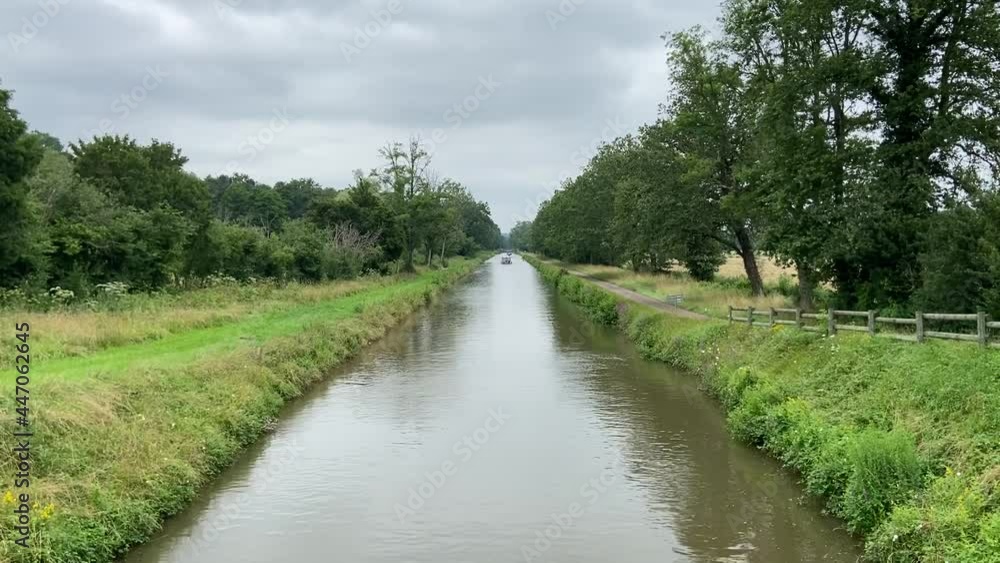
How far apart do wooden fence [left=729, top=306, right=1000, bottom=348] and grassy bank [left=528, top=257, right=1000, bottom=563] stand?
0.31 metres

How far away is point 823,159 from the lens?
23031 mm

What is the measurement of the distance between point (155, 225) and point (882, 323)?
29.3 m

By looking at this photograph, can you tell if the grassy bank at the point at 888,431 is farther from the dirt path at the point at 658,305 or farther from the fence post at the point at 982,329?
the dirt path at the point at 658,305

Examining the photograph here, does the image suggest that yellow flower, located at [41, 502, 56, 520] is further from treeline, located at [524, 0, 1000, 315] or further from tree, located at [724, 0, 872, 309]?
tree, located at [724, 0, 872, 309]

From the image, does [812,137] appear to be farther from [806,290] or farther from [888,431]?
[888,431]

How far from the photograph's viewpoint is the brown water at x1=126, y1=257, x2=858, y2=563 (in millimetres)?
10078

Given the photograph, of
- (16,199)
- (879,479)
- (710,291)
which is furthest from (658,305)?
(16,199)

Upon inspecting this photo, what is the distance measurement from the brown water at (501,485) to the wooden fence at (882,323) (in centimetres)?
328

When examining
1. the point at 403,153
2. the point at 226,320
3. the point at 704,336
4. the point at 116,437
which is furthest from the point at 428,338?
the point at 403,153

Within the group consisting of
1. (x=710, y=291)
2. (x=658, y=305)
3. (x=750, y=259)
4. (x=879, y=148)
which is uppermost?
(x=879, y=148)

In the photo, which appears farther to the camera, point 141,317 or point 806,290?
point 806,290

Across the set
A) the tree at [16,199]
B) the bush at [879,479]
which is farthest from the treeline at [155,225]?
the bush at [879,479]

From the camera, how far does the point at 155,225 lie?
3247 cm

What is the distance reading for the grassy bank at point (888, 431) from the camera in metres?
8.61
